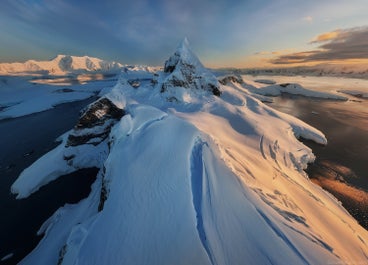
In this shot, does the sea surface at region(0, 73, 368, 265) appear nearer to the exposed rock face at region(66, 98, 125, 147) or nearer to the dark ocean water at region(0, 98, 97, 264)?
the dark ocean water at region(0, 98, 97, 264)

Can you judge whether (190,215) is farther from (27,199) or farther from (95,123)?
(95,123)

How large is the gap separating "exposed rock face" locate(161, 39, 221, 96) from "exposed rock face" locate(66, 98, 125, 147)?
1265 centimetres

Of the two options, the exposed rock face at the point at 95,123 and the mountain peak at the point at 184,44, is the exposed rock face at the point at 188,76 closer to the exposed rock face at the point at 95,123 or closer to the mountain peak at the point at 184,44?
the mountain peak at the point at 184,44

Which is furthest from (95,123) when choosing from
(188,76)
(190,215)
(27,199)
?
(188,76)

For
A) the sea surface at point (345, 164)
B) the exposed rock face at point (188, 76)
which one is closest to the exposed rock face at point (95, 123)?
the exposed rock face at point (188, 76)

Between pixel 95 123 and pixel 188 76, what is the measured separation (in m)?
19.8

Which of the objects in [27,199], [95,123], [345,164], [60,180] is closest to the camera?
[27,199]

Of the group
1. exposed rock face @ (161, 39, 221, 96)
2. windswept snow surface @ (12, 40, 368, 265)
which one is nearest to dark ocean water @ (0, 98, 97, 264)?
windswept snow surface @ (12, 40, 368, 265)

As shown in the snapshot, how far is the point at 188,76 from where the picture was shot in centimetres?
3497

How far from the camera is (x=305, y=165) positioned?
62.5 feet

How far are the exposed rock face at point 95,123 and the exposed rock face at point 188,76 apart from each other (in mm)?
12652

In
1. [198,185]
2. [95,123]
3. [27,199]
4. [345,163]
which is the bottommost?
[345,163]

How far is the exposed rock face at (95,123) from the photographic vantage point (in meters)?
20.8

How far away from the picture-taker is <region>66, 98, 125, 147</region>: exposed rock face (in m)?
20.8
